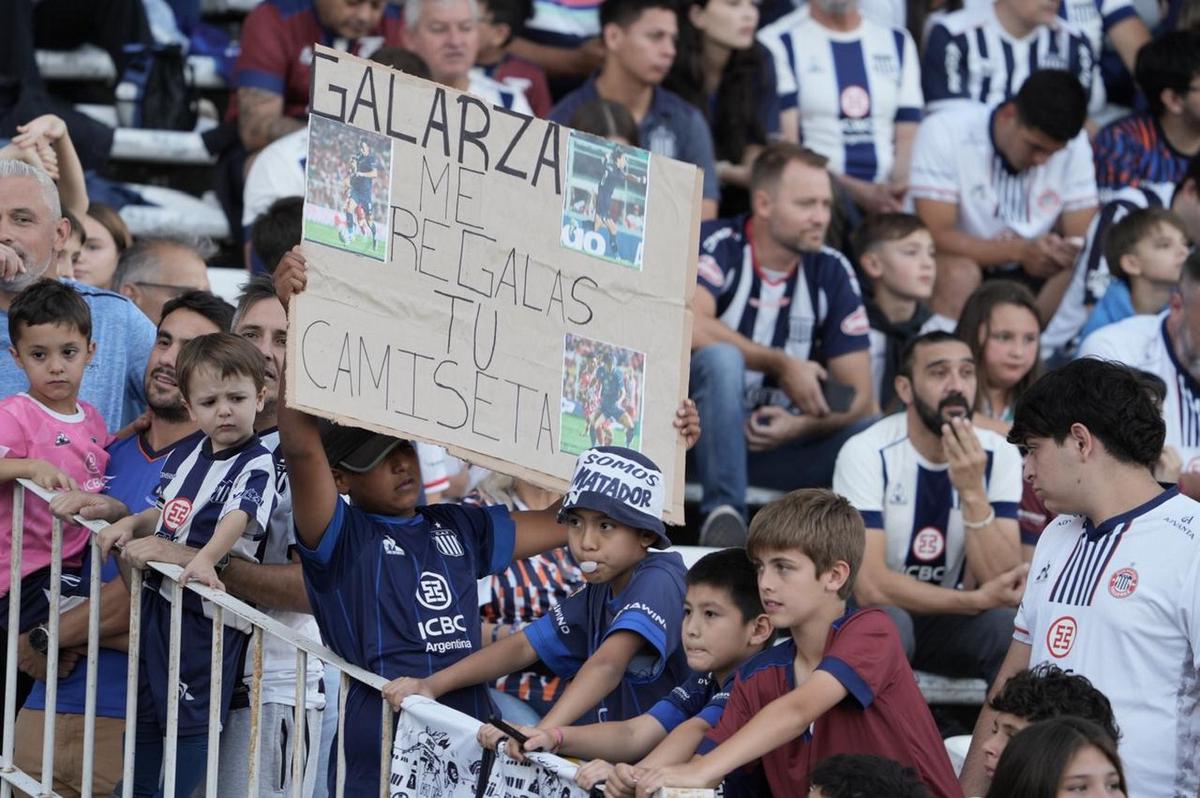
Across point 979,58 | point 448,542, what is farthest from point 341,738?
point 979,58

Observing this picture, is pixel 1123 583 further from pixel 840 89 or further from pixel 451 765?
pixel 840 89

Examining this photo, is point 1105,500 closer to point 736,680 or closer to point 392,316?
point 736,680

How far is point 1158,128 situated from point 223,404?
20.2ft

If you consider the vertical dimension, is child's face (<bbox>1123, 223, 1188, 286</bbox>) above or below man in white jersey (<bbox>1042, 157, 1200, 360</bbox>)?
above

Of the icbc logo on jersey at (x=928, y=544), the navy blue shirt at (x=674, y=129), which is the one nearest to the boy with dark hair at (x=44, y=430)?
the icbc logo on jersey at (x=928, y=544)

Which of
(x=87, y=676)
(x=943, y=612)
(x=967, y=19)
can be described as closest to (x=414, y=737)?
(x=87, y=676)

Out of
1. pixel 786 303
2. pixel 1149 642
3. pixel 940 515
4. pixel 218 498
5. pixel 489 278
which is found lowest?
pixel 940 515

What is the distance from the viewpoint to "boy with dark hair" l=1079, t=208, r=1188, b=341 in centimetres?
787

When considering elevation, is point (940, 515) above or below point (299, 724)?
below

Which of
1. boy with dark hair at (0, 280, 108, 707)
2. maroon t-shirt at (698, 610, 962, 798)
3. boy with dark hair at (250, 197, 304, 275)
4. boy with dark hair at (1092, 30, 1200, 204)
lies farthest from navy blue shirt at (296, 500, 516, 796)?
boy with dark hair at (1092, 30, 1200, 204)

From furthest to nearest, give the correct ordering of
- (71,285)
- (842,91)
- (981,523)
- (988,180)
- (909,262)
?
(842,91), (988,180), (909,262), (981,523), (71,285)

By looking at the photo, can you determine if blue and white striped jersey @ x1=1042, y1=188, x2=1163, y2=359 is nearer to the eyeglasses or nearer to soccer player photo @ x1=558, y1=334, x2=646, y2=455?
the eyeglasses

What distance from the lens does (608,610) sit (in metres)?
4.17

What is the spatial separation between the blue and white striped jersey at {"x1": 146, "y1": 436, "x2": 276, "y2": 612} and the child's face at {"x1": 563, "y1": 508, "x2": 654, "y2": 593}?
823 mm
